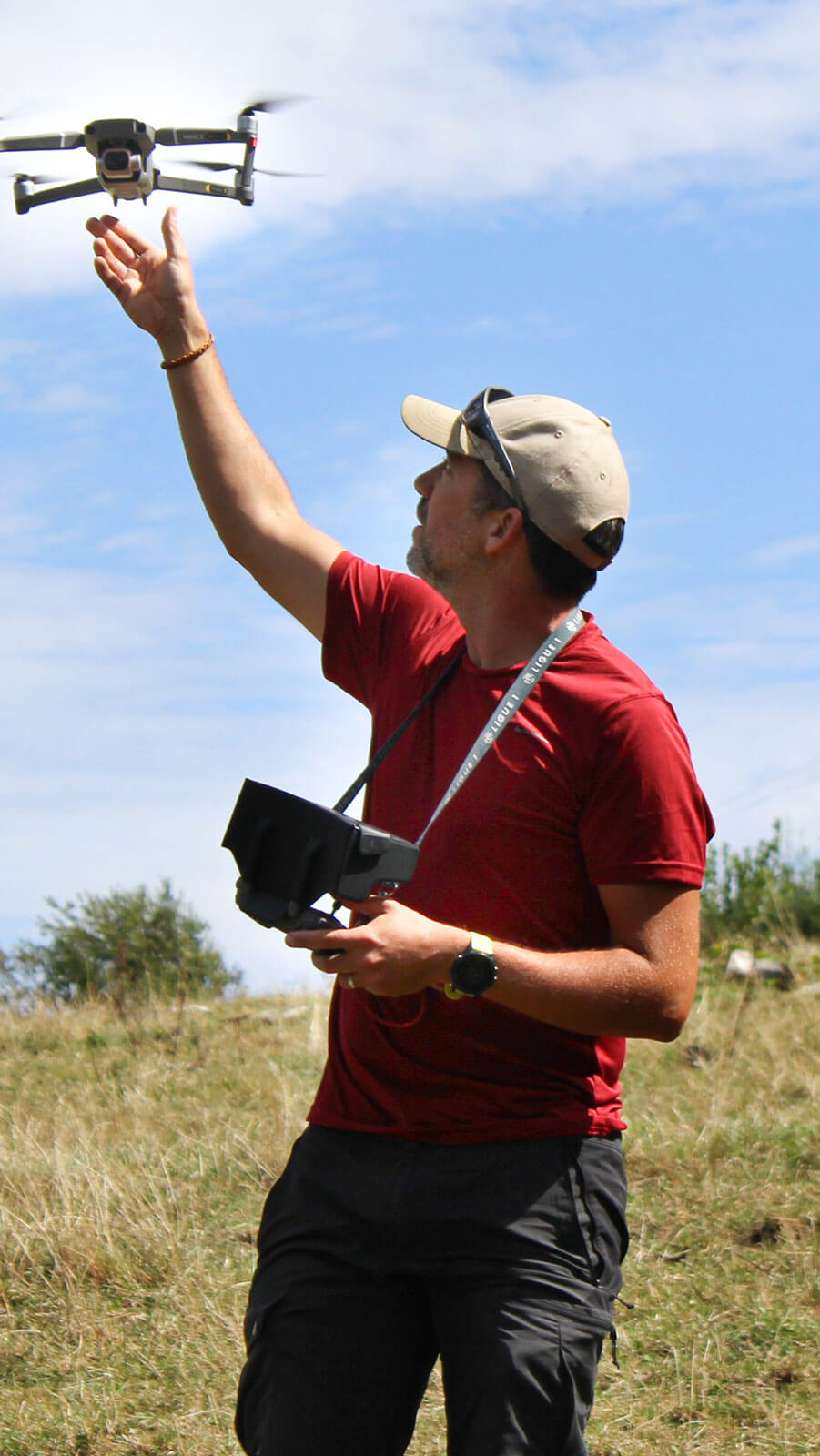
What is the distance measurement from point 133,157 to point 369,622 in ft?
4.03

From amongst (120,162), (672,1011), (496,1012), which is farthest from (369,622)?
(120,162)

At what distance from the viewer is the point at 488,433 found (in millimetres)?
2990

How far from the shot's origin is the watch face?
2.42 meters

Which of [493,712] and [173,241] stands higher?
[173,241]

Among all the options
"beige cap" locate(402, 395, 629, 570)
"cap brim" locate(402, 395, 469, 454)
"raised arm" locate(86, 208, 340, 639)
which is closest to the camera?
"beige cap" locate(402, 395, 629, 570)

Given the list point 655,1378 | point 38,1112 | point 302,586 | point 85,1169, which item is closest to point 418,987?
point 302,586

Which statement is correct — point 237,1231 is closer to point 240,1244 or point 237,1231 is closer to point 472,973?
point 240,1244

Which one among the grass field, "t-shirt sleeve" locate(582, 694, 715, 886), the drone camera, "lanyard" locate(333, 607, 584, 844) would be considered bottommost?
the grass field

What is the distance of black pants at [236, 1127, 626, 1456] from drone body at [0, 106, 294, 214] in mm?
2238

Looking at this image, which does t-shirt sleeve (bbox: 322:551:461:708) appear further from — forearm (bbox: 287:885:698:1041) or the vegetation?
the vegetation

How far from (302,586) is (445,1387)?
172 centimetres

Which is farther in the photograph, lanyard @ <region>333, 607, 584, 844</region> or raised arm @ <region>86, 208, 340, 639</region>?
raised arm @ <region>86, 208, 340, 639</region>

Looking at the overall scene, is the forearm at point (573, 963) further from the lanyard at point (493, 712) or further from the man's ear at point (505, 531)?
the man's ear at point (505, 531)

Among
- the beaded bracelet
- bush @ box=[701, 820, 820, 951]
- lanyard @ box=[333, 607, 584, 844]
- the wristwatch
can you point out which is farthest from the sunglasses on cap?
bush @ box=[701, 820, 820, 951]
